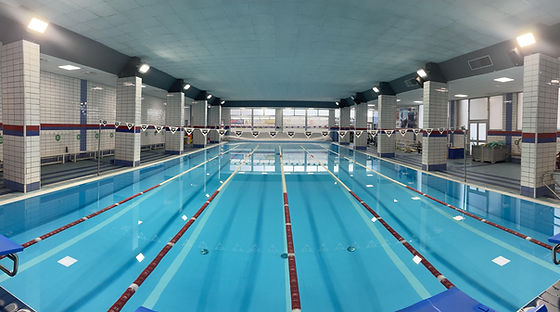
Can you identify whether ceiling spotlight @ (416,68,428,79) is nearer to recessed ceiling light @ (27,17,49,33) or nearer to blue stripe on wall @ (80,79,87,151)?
recessed ceiling light @ (27,17,49,33)

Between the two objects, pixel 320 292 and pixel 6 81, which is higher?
pixel 6 81

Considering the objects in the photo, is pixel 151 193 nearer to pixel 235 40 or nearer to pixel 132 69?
pixel 235 40

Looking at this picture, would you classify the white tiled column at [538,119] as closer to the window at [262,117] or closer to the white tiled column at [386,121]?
the white tiled column at [386,121]

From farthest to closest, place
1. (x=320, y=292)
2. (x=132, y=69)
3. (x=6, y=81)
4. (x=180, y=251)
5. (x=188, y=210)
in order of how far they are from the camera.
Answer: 1. (x=132, y=69)
2. (x=6, y=81)
3. (x=188, y=210)
4. (x=180, y=251)
5. (x=320, y=292)

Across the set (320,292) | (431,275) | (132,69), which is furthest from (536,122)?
(132,69)

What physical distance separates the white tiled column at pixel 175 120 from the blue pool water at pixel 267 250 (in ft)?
32.5

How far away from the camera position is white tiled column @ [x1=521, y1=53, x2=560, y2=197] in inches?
297

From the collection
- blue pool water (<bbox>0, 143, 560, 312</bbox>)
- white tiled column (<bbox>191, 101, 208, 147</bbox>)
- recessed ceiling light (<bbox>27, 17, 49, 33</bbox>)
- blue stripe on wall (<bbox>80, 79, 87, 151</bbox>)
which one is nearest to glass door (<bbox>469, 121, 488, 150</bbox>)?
blue pool water (<bbox>0, 143, 560, 312</bbox>)

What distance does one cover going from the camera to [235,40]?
8961 mm

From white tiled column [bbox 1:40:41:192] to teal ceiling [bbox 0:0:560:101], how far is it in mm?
1311

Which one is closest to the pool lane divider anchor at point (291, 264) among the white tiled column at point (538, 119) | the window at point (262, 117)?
the white tiled column at point (538, 119)

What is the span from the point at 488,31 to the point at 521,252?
652 centimetres

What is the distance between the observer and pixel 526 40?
721 centimetres

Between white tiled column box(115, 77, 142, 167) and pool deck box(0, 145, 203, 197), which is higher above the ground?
white tiled column box(115, 77, 142, 167)
